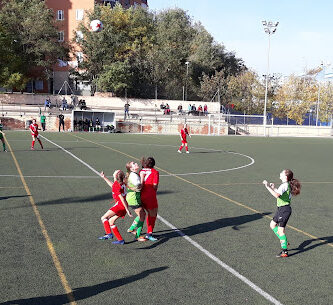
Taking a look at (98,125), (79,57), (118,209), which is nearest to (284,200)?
(118,209)

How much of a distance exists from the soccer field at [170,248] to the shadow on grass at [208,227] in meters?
0.02

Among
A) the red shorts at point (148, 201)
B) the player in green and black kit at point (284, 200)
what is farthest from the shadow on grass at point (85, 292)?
the player in green and black kit at point (284, 200)

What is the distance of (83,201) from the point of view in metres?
11.9

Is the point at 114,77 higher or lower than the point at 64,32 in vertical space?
lower

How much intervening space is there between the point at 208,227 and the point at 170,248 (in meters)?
1.77

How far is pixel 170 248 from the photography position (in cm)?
817

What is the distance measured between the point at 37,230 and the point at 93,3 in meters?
71.4

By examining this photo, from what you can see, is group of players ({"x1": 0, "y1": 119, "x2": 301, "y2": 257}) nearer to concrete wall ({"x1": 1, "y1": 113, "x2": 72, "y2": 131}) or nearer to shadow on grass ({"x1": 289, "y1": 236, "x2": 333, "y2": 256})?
shadow on grass ({"x1": 289, "y1": 236, "x2": 333, "y2": 256})

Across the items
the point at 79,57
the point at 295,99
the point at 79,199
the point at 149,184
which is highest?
the point at 79,57

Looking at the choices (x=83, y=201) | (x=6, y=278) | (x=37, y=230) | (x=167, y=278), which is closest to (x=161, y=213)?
(x=83, y=201)

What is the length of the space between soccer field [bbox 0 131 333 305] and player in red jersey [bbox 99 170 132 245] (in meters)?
0.28

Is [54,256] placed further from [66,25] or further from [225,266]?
[66,25]

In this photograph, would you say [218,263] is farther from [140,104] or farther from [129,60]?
[129,60]

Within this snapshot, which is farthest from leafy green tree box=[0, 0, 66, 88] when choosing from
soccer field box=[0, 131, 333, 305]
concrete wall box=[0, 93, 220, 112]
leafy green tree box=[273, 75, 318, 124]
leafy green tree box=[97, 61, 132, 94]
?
soccer field box=[0, 131, 333, 305]
